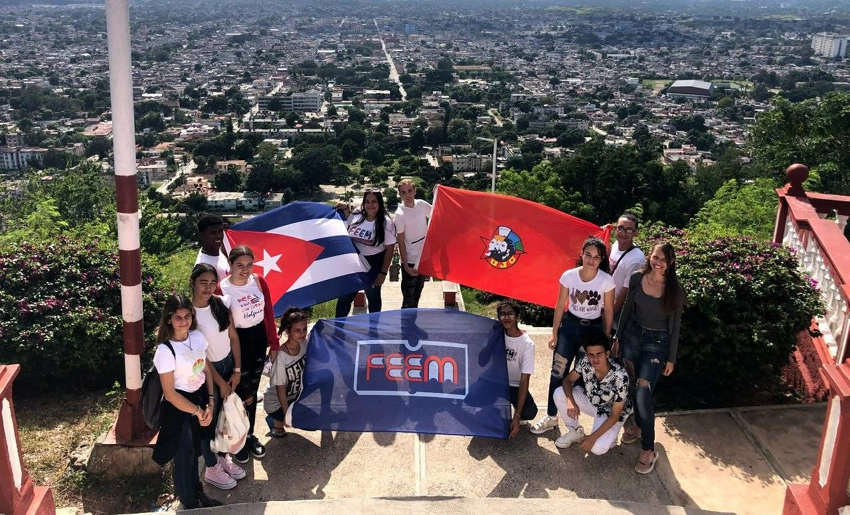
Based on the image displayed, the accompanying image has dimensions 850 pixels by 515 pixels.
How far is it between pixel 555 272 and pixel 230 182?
60590mm

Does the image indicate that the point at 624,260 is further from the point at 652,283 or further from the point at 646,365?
the point at 646,365

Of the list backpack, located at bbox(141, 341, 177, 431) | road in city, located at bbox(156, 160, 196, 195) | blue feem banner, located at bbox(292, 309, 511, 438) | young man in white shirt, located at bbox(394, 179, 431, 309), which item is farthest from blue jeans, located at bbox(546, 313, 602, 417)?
road in city, located at bbox(156, 160, 196, 195)

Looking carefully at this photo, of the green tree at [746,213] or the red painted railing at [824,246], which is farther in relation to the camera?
the green tree at [746,213]

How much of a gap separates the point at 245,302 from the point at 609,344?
6.99ft

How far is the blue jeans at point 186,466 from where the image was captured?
409 centimetres

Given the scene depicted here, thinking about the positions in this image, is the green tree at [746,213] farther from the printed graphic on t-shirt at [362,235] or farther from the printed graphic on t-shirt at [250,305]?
the printed graphic on t-shirt at [250,305]

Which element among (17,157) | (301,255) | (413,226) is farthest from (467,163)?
(301,255)

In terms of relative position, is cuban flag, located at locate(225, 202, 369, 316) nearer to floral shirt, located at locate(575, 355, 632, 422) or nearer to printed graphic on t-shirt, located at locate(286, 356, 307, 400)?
printed graphic on t-shirt, located at locate(286, 356, 307, 400)

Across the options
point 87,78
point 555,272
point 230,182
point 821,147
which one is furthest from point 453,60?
point 555,272

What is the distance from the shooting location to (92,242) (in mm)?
6758

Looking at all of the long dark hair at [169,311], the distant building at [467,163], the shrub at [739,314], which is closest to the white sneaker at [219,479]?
the long dark hair at [169,311]

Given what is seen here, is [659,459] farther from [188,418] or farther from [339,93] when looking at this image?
[339,93]

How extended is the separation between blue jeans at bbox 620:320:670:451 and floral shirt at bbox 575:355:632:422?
3.7 inches

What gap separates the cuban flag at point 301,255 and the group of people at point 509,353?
0.73 m
